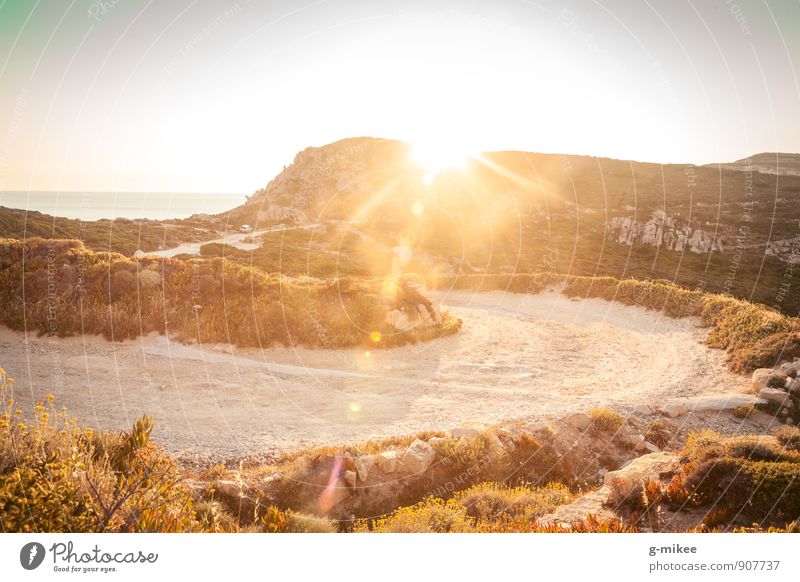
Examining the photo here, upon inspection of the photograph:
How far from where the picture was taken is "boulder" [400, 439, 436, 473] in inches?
342

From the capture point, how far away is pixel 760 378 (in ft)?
43.6

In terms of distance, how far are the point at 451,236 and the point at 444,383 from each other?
2462 inches

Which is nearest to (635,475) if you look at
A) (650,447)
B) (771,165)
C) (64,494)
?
(650,447)

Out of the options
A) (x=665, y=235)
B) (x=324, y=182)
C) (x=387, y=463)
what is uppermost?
(x=324, y=182)

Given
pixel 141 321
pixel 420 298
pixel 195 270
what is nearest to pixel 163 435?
pixel 141 321

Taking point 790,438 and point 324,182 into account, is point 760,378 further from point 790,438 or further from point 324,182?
point 324,182

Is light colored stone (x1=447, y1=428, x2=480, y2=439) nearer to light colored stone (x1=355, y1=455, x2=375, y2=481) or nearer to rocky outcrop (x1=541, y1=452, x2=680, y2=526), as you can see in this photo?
light colored stone (x1=355, y1=455, x2=375, y2=481)

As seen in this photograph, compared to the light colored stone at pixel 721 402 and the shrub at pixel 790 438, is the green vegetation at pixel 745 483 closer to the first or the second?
the shrub at pixel 790 438

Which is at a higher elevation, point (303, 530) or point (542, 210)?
point (542, 210)

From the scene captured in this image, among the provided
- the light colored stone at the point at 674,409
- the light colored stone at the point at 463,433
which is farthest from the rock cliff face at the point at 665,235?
the light colored stone at the point at 463,433
